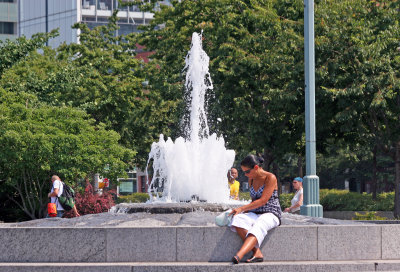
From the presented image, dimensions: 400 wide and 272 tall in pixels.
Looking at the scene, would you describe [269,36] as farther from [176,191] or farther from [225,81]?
[176,191]

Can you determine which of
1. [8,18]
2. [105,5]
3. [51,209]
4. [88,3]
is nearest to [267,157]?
[51,209]

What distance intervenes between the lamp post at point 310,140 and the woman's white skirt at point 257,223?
483 centimetres

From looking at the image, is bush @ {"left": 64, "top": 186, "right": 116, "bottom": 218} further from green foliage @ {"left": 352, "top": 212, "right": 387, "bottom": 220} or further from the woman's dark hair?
the woman's dark hair

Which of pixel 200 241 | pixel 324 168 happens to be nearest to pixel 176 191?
pixel 200 241

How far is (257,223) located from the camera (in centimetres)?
1027

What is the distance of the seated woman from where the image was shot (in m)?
10.2

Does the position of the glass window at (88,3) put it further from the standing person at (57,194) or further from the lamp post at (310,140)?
the lamp post at (310,140)

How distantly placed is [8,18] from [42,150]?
71327 millimetres

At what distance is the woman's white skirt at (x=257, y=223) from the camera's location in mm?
10234

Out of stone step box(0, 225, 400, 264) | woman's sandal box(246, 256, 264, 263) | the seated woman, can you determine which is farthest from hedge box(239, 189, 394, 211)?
woman's sandal box(246, 256, 264, 263)

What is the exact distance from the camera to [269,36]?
96.9 ft

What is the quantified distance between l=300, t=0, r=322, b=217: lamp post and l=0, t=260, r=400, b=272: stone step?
483cm

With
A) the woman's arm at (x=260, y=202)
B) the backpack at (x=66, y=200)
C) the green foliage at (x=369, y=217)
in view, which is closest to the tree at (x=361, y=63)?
the green foliage at (x=369, y=217)

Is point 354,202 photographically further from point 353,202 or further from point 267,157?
point 267,157
